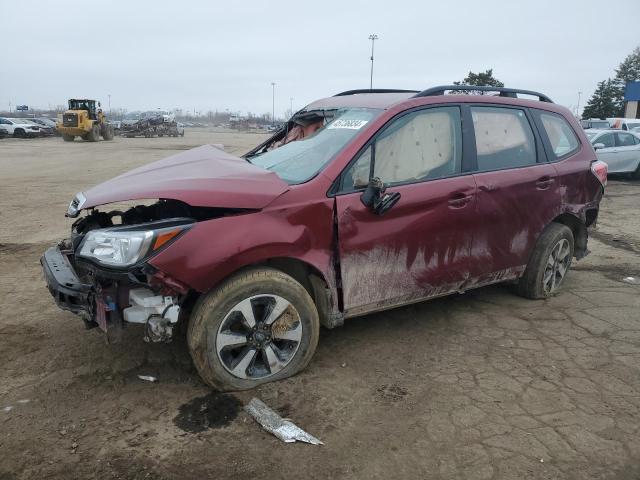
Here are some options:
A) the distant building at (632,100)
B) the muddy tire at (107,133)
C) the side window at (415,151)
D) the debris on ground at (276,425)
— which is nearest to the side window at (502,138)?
the side window at (415,151)

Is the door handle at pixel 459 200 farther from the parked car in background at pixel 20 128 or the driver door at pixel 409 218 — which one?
the parked car in background at pixel 20 128

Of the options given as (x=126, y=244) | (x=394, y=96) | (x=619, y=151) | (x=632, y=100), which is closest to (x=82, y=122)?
(x=619, y=151)

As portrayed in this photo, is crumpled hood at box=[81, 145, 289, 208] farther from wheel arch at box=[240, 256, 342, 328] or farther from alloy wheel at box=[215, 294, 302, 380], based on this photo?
alloy wheel at box=[215, 294, 302, 380]

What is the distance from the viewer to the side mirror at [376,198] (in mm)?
3363

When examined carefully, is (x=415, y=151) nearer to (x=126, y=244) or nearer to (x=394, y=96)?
(x=394, y=96)

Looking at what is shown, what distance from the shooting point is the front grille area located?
1289 inches

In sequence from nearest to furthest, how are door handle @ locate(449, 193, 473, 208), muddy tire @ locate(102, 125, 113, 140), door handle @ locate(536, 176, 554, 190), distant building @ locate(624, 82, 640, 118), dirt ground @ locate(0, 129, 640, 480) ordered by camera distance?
dirt ground @ locate(0, 129, 640, 480) < door handle @ locate(449, 193, 473, 208) < door handle @ locate(536, 176, 554, 190) < muddy tire @ locate(102, 125, 113, 140) < distant building @ locate(624, 82, 640, 118)

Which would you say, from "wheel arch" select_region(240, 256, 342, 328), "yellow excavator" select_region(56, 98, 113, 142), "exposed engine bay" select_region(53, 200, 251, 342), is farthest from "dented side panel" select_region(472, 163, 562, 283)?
"yellow excavator" select_region(56, 98, 113, 142)

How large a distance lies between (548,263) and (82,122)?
112 ft

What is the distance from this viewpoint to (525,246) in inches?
175

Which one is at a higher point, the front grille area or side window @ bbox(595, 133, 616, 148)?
the front grille area

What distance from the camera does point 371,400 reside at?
3.16 m

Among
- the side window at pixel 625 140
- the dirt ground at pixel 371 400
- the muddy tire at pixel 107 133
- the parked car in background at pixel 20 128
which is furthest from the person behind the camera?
the parked car in background at pixel 20 128

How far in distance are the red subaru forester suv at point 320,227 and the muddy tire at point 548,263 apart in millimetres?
20
